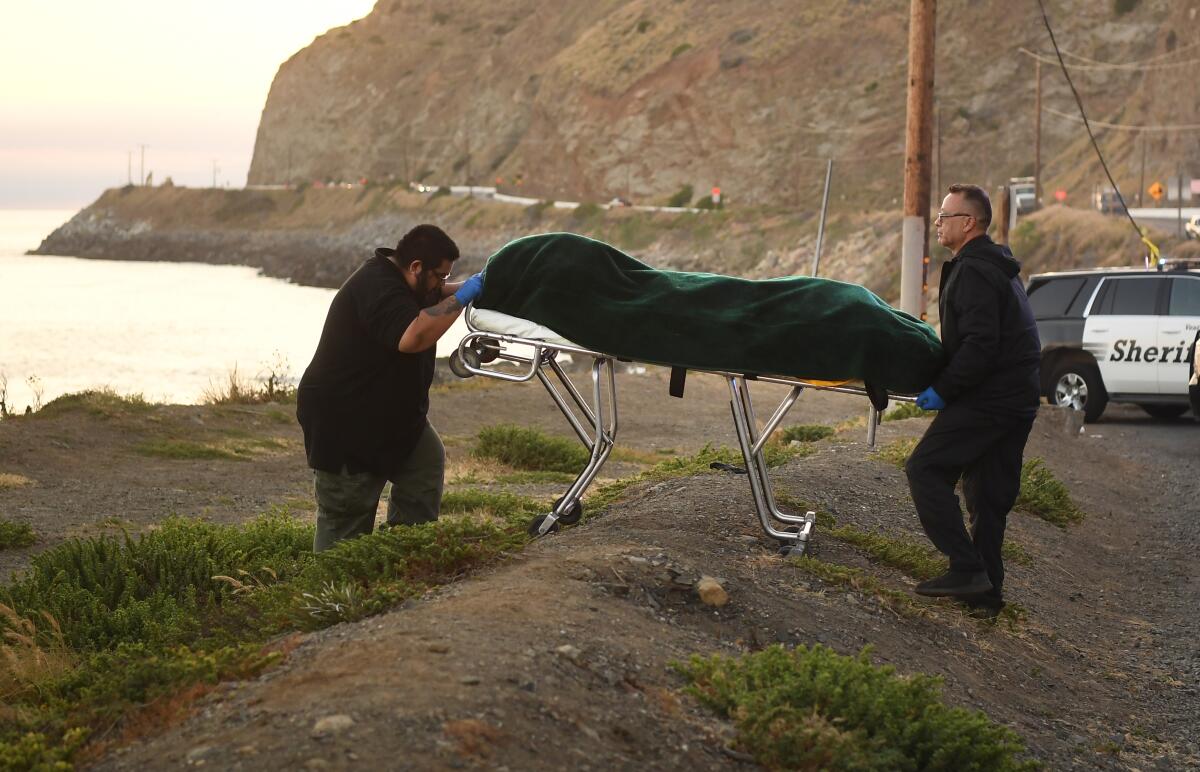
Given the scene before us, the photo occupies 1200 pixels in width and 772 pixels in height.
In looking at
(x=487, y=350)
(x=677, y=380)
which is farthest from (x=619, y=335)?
(x=487, y=350)

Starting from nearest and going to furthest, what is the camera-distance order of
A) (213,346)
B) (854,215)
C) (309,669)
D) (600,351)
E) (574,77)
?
(309,669), (600,351), (213,346), (854,215), (574,77)

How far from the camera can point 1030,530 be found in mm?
10438

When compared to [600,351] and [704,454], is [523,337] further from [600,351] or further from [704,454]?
[704,454]

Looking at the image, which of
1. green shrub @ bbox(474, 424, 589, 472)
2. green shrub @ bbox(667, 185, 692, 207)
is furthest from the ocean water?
green shrub @ bbox(667, 185, 692, 207)

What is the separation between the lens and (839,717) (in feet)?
16.0

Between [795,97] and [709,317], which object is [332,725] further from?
[795,97]

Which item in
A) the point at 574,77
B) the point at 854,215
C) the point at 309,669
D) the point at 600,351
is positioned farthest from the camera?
the point at 574,77

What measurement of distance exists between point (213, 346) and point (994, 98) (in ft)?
155

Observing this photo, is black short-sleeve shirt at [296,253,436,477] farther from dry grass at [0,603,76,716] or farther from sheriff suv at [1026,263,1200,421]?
sheriff suv at [1026,263,1200,421]

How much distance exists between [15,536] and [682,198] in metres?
76.8

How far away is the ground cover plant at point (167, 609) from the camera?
15.7ft

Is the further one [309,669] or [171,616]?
[171,616]

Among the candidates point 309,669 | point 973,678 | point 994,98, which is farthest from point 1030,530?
point 994,98

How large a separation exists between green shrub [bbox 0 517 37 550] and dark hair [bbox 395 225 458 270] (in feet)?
16.4
